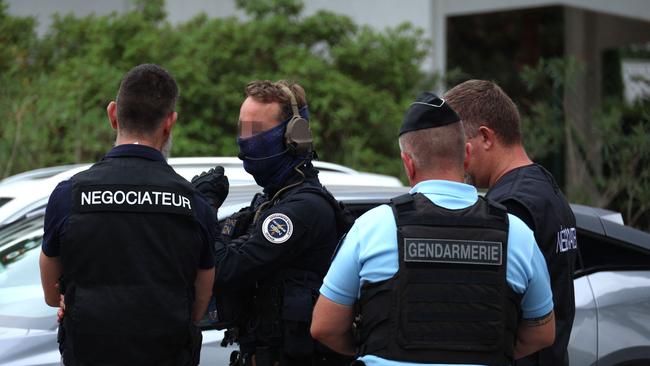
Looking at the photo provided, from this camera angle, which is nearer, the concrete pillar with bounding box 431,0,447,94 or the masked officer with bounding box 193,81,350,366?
the masked officer with bounding box 193,81,350,366

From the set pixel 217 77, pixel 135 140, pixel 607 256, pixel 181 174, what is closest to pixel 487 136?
pixel 135 140

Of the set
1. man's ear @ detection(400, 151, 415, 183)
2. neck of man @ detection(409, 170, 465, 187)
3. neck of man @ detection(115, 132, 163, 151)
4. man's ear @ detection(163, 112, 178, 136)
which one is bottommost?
neck of man @ detection(409, 170, 465, 187)

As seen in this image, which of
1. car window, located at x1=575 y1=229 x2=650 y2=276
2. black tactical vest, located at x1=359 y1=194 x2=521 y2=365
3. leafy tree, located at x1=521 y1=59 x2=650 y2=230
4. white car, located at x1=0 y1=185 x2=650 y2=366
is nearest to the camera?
black tactical vest, located at x1=359 y1=194 x2=521 y2=365

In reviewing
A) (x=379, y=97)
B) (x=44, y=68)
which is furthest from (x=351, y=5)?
(x=44, y=68)

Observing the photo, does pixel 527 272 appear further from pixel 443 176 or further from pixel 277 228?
pixel 277 228

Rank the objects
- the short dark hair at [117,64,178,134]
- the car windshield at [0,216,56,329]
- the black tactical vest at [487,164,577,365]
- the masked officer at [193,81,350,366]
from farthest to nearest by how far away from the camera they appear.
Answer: the car windshield at [0,216,56,329] → the masked officer at [193,81,350,366] → the black tactical vest at [487,164,577,365] → the short dark hair at [117,64,178,134]

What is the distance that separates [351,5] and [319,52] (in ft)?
5.79

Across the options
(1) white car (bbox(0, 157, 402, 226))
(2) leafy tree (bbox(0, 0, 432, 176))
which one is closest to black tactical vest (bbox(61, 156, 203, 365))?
(1) white car (bbox(0, 157, 402, 226))

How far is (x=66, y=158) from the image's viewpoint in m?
9.52

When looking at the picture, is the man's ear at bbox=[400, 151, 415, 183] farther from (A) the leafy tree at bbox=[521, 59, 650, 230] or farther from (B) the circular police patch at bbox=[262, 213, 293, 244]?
(A) the leafy tree at bbox=[521, 59, 650, 230]

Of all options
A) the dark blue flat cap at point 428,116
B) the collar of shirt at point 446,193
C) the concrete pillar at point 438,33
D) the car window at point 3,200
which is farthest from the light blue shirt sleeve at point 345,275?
the concrete pillar at point 438,33

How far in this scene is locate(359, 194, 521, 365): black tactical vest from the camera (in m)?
2.53

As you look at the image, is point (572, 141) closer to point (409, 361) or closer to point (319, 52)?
point (319, 52)

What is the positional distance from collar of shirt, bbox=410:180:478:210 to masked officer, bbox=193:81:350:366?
68 cm
